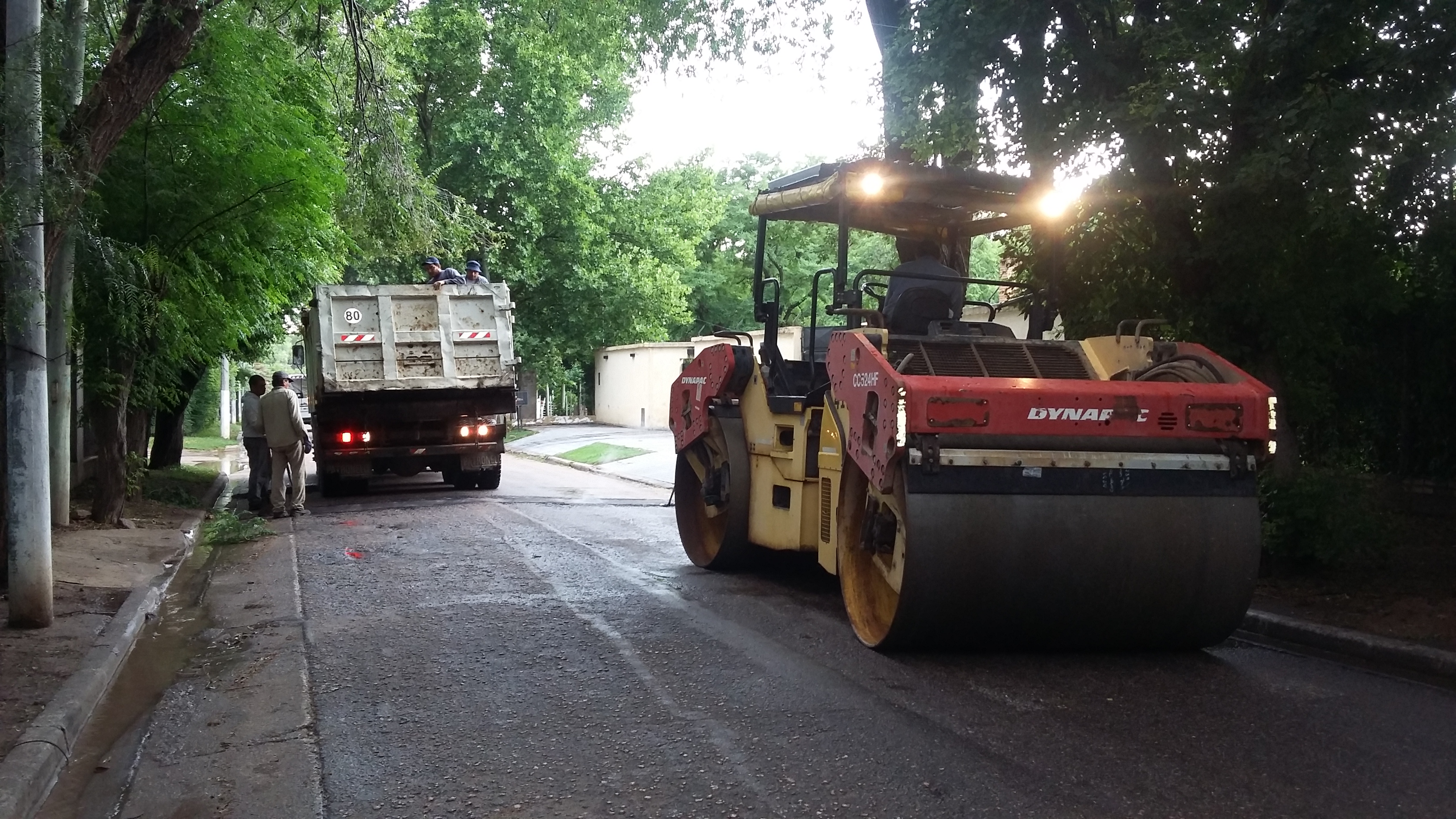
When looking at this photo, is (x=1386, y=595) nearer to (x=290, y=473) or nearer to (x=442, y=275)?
(x=290, y=473)

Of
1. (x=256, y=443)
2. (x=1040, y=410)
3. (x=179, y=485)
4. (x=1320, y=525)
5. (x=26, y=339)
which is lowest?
(x=179, y=485)

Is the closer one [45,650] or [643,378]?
[45,650]

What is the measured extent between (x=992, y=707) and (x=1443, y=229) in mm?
5626

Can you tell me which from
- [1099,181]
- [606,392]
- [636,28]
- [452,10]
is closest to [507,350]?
[636,28]

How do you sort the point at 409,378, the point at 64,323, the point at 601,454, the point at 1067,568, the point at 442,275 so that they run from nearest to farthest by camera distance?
the point at 1067,568
the point at 64,323
the point at 409,378
the point at 442,275
the point at 601,454

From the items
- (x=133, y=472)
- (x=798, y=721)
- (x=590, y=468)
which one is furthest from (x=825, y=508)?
(x=590, y=468)

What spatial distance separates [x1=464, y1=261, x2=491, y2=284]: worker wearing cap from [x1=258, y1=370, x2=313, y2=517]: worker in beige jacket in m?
3.15

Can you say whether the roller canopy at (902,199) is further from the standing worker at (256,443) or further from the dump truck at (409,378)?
the standing worker at (256,443)

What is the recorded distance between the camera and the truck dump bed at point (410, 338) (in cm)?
1557

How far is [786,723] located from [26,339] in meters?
4.77

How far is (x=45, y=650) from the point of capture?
662 centimetres

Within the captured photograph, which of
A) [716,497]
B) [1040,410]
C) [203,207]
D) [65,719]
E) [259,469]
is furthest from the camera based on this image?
[259,469]

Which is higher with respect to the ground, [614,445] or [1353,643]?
[614,445]

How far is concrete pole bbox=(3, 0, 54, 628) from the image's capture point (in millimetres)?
6555
